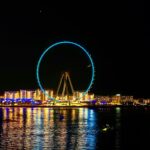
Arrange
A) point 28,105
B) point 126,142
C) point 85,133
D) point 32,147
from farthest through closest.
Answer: point 28,105 → point 85,133 → point 126,142 → point 32,147

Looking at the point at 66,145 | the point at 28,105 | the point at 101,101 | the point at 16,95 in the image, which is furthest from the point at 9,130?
the point at 101,101

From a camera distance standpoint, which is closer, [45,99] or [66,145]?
[66,145]

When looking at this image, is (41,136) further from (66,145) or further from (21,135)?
(66,145)

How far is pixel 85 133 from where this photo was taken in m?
24.1

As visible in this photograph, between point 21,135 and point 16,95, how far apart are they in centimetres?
6209

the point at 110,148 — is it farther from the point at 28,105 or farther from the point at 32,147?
the point at 28,105

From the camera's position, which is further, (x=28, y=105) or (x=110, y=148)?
(x=28, y=105)

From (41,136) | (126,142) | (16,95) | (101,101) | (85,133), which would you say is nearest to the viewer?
(126,142)

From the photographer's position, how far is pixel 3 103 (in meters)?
81.7

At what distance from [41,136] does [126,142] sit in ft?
11.8

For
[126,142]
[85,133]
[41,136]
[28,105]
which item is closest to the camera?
[126,142]

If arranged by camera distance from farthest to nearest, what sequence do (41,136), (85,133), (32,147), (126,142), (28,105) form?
(28,105) < (85,133) < (41,136) < (126,142) < (32,147)

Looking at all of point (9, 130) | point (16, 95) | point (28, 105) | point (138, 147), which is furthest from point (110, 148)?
point (16, 95)

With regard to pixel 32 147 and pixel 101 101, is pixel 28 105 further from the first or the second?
pixel 32 147
